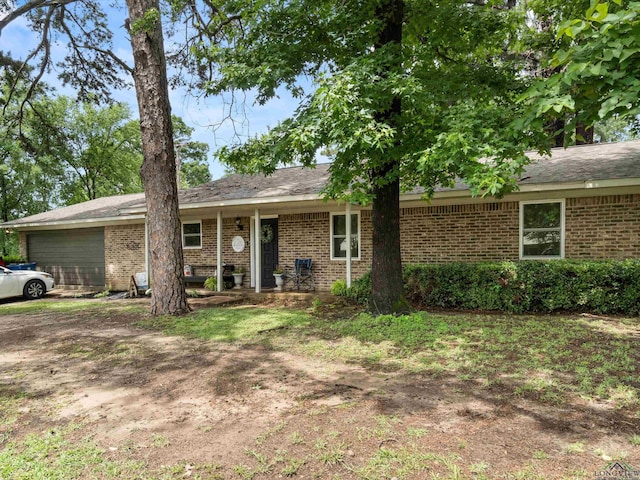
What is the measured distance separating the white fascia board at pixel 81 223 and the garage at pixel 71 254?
257 millimetres

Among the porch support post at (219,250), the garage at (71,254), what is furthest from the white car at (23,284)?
the porch support post at (219,250)

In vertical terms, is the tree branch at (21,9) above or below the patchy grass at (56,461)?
above

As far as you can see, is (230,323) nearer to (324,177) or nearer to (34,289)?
(324,177)

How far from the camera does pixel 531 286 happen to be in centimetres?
780

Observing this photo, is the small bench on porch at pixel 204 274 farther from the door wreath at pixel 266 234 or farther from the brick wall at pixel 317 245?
the brick wall at pixel 317 245

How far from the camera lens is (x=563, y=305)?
765 cm

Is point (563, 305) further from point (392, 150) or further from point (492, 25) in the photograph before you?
point (492, 25)

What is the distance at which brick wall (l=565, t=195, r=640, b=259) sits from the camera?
8.37 meters

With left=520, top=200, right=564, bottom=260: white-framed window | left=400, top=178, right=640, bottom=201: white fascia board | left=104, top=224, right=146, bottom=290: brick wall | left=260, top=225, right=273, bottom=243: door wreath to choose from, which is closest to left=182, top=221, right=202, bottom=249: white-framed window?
left=104, top=224, right=146, bottom=290: brick wall

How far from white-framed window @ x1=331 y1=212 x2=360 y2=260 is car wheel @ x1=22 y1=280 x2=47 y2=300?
9.66 metres

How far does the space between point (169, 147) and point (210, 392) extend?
5.90m

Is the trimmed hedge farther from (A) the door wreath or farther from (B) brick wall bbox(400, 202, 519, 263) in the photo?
(A) the door wreath

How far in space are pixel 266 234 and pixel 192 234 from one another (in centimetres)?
300

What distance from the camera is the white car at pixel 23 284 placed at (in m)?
12.2
